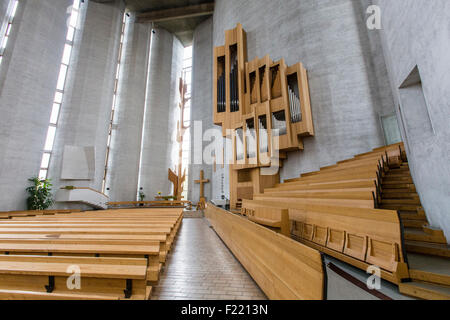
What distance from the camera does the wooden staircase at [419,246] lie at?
3.94 ft

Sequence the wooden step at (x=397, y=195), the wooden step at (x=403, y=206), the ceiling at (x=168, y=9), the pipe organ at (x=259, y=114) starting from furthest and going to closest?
the ceiling at (x=168, y=9) < the pipe organ at (x=259, y=114) < the wooden step at (x=397, y=195) < the wooden step at (x=403, y=206)

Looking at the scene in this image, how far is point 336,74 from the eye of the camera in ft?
18.8

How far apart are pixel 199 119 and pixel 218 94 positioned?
4825 millimetres

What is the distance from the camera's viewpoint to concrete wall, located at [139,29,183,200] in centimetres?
1210

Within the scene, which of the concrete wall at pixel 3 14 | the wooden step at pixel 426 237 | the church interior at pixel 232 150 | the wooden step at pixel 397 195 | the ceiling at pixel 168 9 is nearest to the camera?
the church interior at pixel 232 150

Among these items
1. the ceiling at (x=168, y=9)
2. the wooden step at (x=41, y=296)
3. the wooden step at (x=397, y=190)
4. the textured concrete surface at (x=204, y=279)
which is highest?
the ceiling at (x=168, y=9)

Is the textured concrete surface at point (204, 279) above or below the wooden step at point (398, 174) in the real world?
below

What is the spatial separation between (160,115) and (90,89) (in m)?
4.27

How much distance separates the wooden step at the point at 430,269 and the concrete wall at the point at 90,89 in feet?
34.7

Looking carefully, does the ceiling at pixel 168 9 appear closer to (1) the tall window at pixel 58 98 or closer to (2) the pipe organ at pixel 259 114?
(1) the tall window at pixel 58 98

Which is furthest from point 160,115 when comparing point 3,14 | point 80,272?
point 80,272

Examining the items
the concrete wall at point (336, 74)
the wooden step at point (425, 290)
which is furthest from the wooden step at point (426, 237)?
the concrete wall at point (336, 74)

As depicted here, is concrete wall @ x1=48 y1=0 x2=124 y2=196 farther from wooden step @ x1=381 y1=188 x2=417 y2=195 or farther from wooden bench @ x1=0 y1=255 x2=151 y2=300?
wooden step @ x1=381 y1=188 x2=417 y2=195
